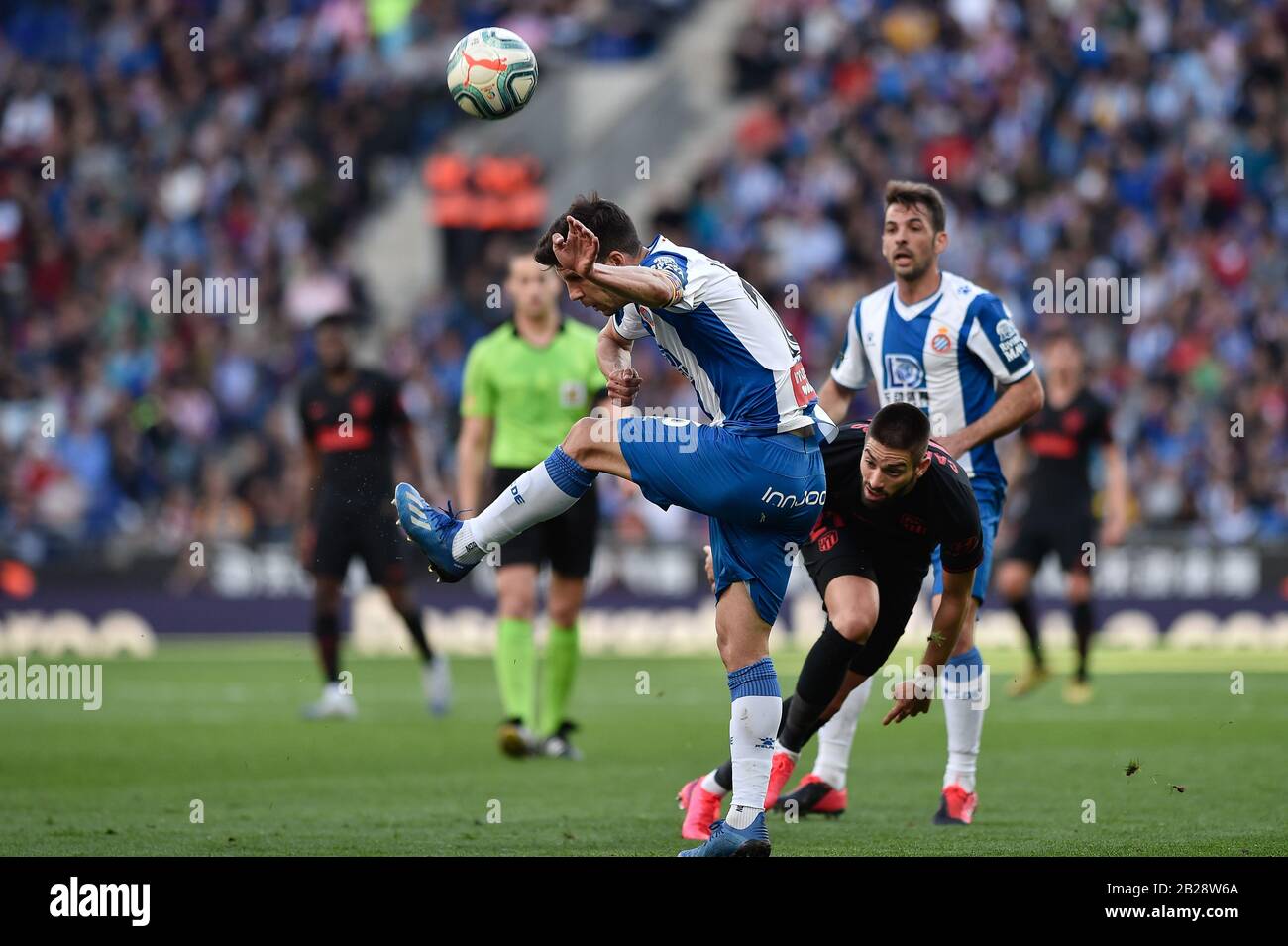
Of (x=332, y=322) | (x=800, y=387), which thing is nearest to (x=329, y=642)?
(x=332, y=322)

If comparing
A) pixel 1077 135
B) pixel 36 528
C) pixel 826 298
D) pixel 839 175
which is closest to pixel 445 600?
pixel 36 528

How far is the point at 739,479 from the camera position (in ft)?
24.4

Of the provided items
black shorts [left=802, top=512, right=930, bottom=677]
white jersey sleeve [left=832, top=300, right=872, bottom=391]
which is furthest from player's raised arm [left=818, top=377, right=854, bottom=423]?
black shorts [left=802, top=512, right=930, bottom=677]

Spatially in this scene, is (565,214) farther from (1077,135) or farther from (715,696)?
(1077,135)

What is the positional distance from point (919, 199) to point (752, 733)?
9.83ft

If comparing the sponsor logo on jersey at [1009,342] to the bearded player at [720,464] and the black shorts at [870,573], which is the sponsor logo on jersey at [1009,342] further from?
the bearded player at [720,464]

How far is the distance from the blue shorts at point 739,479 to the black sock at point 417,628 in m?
6.39

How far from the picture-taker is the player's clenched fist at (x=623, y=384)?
7.86m

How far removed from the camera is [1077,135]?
25234 millimetres

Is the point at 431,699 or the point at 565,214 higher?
the point at 565,214

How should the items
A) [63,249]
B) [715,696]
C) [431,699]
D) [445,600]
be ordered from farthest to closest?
1. [63,249]
2. [445,600]
3. [715,696]
4. [431,699]

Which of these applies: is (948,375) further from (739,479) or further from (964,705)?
(739,479)

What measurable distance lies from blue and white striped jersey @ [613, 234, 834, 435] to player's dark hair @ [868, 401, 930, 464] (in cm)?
40
